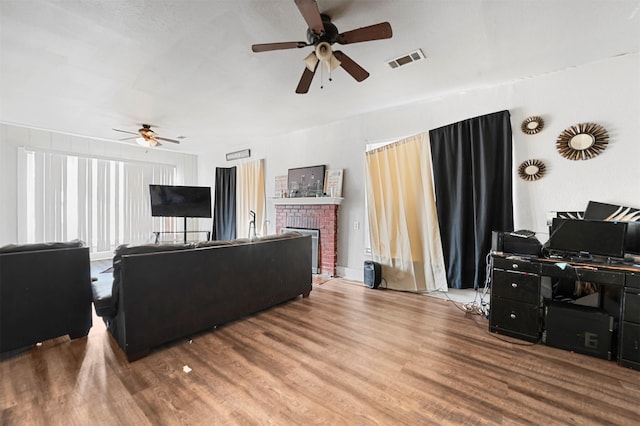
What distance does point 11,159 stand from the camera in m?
4.91

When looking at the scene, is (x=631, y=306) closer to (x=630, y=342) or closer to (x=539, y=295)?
(x=630, y=342)

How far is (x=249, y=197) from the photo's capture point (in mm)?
6344

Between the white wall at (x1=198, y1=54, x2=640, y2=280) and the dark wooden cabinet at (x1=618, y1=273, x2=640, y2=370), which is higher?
the white wall at (x1=198, y1=54, x2=640, y2=280)

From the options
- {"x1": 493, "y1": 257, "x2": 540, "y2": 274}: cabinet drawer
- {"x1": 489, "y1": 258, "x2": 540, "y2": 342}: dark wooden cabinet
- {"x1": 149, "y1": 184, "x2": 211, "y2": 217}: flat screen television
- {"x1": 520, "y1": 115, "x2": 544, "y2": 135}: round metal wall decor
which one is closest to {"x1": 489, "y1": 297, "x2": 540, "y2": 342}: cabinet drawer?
{"x1": 489, "y1": 258, "x2": 540, "y2": 342}: dark wooden cabinet

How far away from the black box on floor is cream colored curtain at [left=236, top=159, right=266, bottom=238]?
498cm

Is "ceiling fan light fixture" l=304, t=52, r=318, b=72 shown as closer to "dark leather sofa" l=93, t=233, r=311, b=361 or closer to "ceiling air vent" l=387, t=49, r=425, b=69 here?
"ceiling air vent" l=387, t=49, r=425, b=69

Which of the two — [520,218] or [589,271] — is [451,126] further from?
[589,271]

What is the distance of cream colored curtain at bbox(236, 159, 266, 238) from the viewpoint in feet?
19.9

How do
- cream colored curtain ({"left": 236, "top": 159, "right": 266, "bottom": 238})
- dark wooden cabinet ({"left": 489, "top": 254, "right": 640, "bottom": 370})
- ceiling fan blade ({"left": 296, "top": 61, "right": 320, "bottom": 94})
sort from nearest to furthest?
dark wooden cabinet ({"left": 489, "top": 254, "right": 640, "bottom": 370}) → ceiling fan blade ({"left": 296, "top": 61, "right": 320, "bottom": 94}) → cream colored curtain ({"left": 236, "top": 159, "right": 266, "bottom": 238})

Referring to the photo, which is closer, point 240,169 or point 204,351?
point 204,351

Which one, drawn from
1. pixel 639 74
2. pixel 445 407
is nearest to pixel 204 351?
pixel 445 407

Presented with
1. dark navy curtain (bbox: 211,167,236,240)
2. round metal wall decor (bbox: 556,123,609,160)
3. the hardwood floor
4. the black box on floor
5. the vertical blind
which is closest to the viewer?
the hardwood floor

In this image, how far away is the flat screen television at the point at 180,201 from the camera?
5871mm

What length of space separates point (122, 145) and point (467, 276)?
762cm
